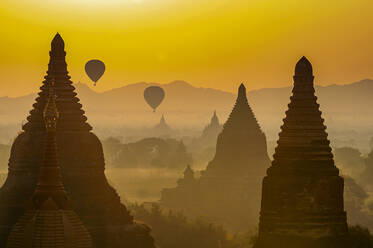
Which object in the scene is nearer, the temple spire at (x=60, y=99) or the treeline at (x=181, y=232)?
the temple spire at (x=60, y=99)

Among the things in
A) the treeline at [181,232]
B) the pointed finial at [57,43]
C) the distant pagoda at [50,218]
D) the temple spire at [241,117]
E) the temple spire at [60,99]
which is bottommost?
the distant pagoda at [50,218]

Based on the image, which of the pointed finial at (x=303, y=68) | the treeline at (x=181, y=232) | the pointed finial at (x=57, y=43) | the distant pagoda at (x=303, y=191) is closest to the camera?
the distant pagoda at (x=303, y=191)

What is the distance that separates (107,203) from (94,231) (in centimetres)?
204

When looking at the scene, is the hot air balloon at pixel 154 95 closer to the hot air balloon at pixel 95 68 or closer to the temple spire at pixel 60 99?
the hot air balloon at pixel 95 68

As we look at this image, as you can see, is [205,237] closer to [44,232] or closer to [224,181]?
[224,181]

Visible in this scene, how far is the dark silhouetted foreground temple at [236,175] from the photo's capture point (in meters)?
154

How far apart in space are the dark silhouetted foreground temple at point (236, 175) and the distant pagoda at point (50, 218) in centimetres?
8221

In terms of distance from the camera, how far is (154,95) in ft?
646

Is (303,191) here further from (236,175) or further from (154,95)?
(154,95)

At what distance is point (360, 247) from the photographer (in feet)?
263

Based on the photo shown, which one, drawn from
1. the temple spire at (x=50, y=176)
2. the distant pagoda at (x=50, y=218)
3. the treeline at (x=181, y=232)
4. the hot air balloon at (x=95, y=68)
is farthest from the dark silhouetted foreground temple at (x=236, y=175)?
the distant pagoda at (x=50, y=218)

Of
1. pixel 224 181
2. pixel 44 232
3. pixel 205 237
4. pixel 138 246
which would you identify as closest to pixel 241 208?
pixel 224 181

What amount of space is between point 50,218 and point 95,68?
283 ft

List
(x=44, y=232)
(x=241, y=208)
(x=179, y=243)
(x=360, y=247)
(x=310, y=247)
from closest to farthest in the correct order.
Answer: (x=44, y=232)
(x=310, y=247)
(x=360, y=247)
(x=179, y=243)
(x=241, y=208)
